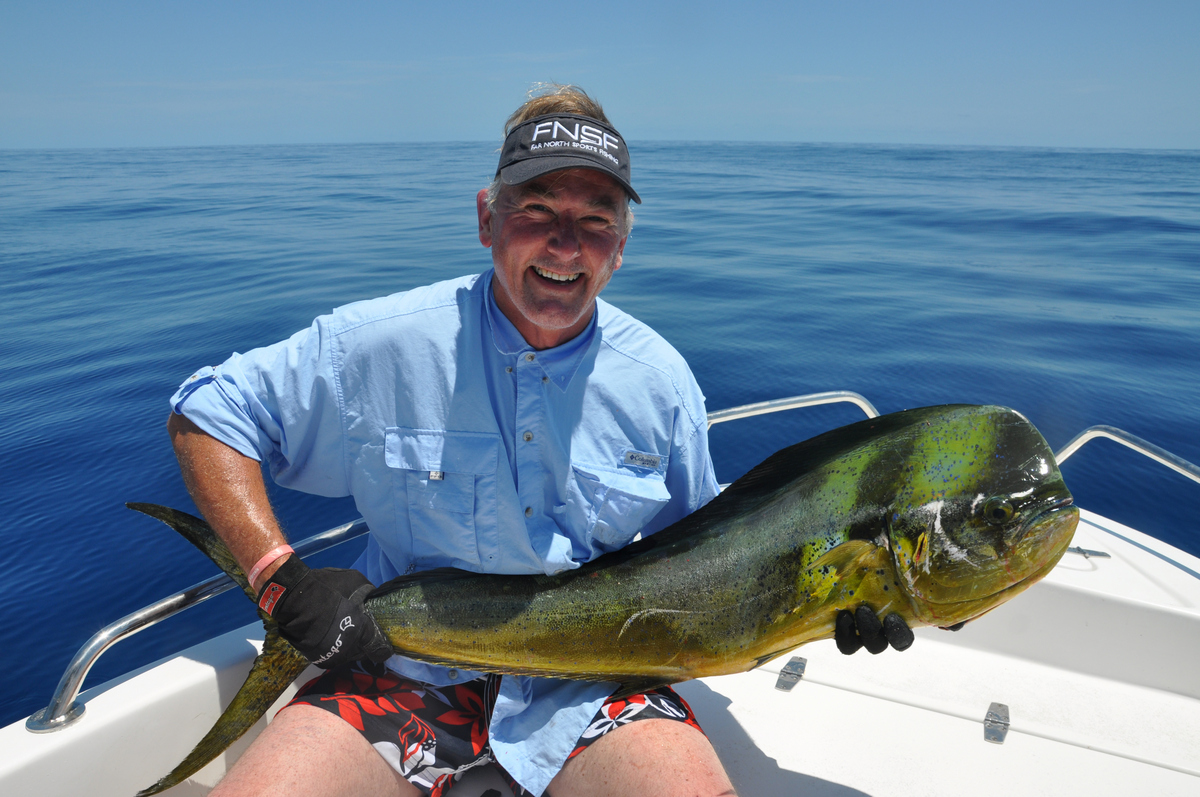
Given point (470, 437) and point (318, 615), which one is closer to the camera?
point (318, 615)

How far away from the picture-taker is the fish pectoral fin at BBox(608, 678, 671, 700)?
5.49 ft

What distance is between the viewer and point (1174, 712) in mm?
2342

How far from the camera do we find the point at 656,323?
30.0 ft

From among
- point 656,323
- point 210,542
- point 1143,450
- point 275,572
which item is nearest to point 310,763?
point 275,572

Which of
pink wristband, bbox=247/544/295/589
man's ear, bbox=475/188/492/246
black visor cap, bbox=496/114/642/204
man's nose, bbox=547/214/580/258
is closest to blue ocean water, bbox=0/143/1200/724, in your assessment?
man's ear, bbox=475/188/492/246

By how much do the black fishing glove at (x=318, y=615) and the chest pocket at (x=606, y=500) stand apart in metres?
0.56

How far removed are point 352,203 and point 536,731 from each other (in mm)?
21733

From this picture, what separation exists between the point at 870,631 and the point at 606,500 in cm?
69

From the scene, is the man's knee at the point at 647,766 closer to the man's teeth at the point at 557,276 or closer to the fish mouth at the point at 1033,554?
the fish mouth at the point at 1033,554

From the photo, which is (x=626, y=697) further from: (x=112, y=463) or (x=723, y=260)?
Result: (x=723, y=260)

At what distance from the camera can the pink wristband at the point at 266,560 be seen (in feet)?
5.36

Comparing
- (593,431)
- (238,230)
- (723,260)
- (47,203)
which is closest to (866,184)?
(723,260)

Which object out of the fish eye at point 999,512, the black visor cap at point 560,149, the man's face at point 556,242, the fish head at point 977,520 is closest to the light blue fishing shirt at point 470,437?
the man's face at point 556,242

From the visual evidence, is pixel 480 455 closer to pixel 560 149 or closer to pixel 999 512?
pixel 560 149
